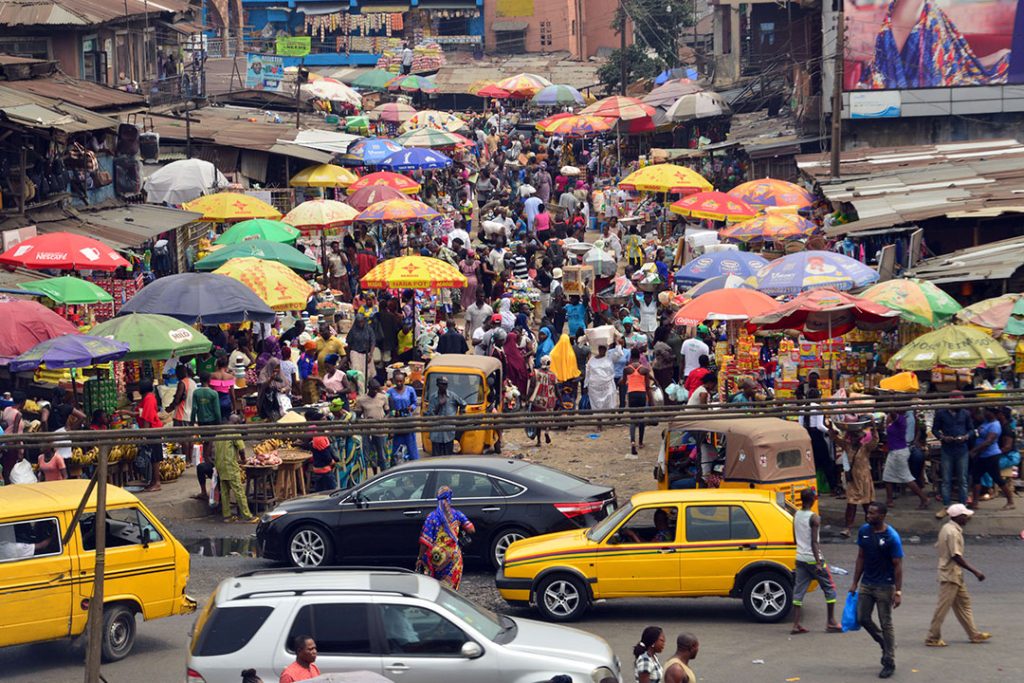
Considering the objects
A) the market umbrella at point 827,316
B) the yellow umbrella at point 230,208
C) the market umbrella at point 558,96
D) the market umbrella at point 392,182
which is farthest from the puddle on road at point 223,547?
the market umbrella at point 558,96

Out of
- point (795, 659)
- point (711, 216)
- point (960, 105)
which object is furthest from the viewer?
point (960, 105)

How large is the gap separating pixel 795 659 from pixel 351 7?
68656mm

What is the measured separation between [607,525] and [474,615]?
2.63 meters

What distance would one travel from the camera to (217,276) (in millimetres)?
19797

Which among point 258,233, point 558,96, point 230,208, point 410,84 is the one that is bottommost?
point 258,233

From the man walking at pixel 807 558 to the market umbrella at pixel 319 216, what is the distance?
16806mm

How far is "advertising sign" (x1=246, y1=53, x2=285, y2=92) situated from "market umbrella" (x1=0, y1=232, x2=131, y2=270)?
27.2m

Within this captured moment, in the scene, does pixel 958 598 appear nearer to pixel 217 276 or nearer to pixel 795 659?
pixel 795 659

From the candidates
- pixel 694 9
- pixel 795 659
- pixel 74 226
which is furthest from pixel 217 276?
pixel 694 9

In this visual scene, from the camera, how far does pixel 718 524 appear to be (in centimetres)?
1262

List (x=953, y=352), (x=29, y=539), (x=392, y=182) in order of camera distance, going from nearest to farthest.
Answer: (x=29, y=539) → (x=953, y=352) → (x=392, y=182)

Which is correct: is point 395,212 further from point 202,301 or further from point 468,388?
point 468,388

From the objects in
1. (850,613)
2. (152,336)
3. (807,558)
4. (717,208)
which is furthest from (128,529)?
(717,208)

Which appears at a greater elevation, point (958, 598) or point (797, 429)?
point (797, 429)
